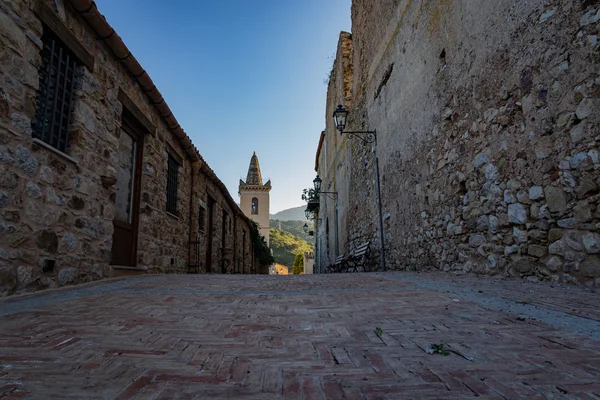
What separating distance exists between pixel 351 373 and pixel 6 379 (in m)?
1.33

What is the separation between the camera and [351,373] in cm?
145

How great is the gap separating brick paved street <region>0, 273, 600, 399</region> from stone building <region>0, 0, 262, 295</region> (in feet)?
2.69

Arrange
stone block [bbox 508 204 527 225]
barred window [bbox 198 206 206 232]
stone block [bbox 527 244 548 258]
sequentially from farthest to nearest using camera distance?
1. barred window [bbox 198 206 206 232]
2. stone block [bbox 508 204 527 225]
3. stone block [bbox 527 244 548 258]

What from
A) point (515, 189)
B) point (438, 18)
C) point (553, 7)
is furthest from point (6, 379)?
point (438, 18)

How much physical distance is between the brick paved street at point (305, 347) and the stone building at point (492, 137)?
76 centimetres

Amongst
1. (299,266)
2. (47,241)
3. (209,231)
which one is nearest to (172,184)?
(209,231)

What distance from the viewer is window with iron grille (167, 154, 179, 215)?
7.58 metres

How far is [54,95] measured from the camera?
3.82 m

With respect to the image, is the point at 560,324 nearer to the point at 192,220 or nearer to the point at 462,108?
the point at 462,108

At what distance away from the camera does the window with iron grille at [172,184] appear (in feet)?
24.9

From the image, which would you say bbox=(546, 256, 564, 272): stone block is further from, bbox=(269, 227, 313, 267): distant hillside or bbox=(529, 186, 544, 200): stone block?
bbox=(269, 227, 313, 267): distant hillside

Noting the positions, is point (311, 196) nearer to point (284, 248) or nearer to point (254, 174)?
point (254, 174)

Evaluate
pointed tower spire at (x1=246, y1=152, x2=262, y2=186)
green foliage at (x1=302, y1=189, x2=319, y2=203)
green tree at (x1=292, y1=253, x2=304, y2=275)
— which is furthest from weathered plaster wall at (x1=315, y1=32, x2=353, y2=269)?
green tree at (x1=292, y1=253, x2=304, y2=275)

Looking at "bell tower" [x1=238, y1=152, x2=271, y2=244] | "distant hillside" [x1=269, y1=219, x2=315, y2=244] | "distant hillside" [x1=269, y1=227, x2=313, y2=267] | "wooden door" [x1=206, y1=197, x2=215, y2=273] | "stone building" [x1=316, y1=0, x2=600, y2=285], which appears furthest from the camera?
"distant hillside" [x1=269, y1=219, x2=315, y2=244]
